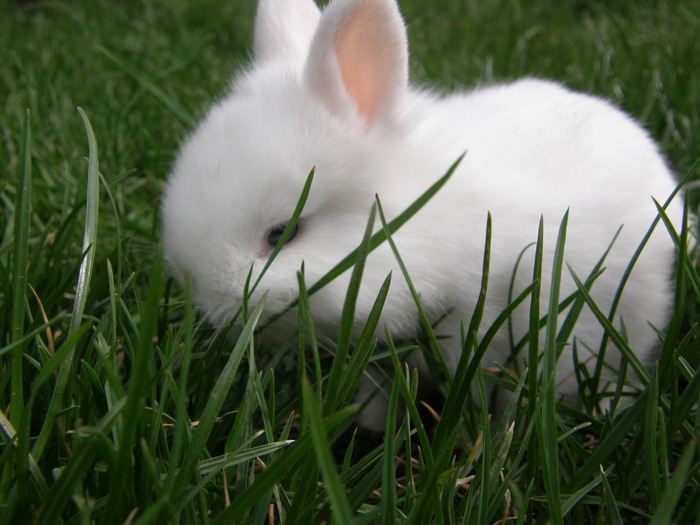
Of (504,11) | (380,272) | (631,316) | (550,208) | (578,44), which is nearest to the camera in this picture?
(380,272)

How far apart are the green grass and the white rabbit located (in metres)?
0.12

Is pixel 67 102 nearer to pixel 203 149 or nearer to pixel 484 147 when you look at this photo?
pixel 203 149

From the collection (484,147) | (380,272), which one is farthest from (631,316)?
(380,272)

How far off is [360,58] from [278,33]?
0.48 meters

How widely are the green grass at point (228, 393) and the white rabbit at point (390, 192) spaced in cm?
12

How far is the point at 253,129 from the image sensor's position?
173 centimetres

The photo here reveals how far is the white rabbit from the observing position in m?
1.67

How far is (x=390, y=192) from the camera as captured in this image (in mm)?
1778

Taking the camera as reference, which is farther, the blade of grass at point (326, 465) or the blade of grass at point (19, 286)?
the blade of grass at point (19, 286)

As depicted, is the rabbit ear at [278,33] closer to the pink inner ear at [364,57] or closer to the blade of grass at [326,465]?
the pink inner ear at [364,57]

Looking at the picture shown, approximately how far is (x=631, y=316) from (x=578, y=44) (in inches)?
105

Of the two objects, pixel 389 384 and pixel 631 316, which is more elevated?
pixel 389 384

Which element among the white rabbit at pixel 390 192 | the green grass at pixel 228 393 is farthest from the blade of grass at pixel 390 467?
the white rabbit at pixel 390 192

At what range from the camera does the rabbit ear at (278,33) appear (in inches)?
85.2
